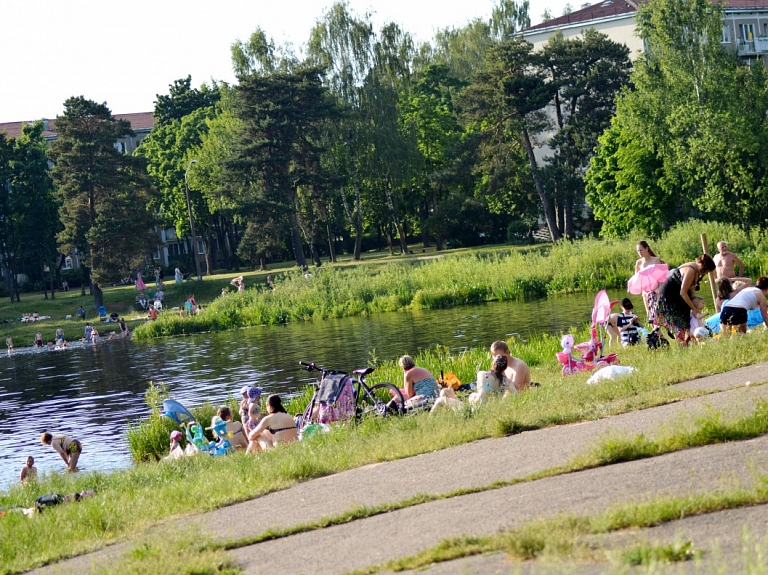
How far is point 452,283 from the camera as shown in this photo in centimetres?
4847

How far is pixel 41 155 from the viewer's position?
79000mm

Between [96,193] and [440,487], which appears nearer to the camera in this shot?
[440,487]

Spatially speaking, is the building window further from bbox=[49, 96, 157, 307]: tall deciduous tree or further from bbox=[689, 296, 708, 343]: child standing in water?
bbox=[689, 296, 708, 343]: child standing in water

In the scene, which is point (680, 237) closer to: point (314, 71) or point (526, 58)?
point (526, 58)

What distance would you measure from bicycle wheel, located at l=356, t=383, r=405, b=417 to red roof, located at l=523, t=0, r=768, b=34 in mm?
63600

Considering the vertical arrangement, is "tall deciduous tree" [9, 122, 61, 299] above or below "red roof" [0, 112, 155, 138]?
below

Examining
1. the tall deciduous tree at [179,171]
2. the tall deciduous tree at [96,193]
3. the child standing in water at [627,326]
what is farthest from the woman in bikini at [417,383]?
the tall deciduous tree at [179,171]

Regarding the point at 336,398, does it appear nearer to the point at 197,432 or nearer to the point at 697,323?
the point at 197,432

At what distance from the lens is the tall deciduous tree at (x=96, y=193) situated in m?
65.6

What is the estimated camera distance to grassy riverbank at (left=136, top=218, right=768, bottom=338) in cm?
4541

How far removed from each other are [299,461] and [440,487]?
284 centimetres

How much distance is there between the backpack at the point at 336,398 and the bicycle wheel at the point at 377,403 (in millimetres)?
179

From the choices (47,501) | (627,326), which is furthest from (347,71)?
(47,501)

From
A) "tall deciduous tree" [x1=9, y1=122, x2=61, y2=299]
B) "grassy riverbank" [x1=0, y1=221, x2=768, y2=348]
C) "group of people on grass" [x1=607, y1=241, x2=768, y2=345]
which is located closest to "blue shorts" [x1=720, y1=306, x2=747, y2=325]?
"group of people on grass" [x1=607, y1=241, x2=768, y2=345]
